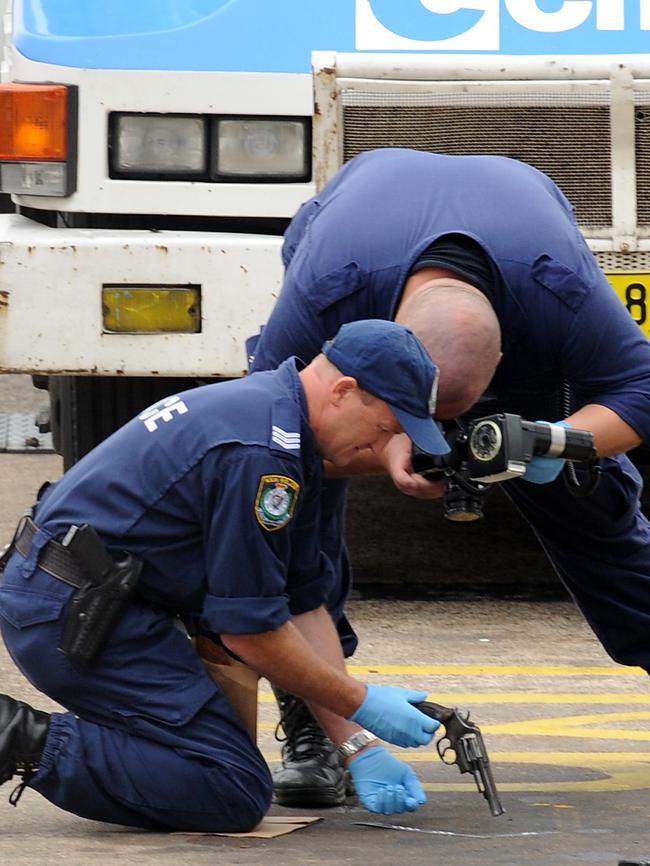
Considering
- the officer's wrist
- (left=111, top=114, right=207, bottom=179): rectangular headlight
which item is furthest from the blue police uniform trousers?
→ (left=111, top=114, right=207, bottom=179): rectangular headlight

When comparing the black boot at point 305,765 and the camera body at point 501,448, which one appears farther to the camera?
the black boot at point 305,765

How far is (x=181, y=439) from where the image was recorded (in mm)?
3510

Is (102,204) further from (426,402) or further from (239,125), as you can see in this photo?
(426,402)

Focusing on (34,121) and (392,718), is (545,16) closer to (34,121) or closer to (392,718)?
(34,121)

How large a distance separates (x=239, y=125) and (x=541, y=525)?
1599mm

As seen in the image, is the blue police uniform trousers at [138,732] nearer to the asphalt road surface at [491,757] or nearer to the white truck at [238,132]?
the asphalt road surface at [491,757]

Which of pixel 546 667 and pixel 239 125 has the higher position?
pixel 239 125

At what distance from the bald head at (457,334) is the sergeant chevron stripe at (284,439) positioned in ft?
1.21

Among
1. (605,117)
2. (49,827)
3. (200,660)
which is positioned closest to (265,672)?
(200,660)

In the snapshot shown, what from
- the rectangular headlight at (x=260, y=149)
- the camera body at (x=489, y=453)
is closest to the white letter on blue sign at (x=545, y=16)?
the rectangular headlight at (x=260, y=149)

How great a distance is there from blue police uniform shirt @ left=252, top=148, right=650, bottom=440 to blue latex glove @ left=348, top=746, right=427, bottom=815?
2.56 feet

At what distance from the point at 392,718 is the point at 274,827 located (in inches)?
12.3

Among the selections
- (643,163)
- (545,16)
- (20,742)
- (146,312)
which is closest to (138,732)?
(20,742)

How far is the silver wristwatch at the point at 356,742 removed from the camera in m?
3.69
